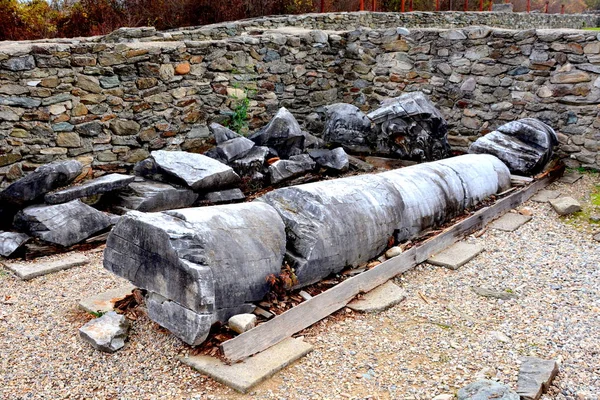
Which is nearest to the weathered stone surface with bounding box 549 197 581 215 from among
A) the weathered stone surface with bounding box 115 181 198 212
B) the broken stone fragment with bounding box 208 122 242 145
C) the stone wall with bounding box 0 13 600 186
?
the stone wall with bounding box 0 13 600 186

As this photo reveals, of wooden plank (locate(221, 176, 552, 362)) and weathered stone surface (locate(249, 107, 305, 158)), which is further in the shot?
weathered stone surface (locate(249, 107, 305, 158))

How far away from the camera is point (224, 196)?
734cm

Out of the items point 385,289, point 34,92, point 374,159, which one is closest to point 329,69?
→ point 374,159

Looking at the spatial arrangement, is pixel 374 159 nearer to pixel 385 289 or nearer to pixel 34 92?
pixel 385 289

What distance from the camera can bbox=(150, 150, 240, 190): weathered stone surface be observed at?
6973 mm

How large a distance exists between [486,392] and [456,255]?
262 cm

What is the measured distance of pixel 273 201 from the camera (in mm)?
5137

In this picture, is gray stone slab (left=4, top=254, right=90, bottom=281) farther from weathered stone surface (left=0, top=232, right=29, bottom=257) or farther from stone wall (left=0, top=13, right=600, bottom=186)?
stone wall (left=0, top=13, right=600, bottom=186)

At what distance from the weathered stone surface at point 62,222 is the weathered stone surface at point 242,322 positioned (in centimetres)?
290

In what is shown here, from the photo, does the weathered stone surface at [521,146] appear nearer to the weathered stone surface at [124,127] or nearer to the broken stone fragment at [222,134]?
the broken stone fragment at [222,134]

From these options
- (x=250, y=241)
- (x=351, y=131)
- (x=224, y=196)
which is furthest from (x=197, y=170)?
(x=351, y=131)

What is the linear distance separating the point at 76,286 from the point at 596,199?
6.66 metres

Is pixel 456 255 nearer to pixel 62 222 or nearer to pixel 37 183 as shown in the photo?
pixel 62 222

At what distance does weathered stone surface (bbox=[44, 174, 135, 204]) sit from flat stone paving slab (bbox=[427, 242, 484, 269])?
12.4 ft
